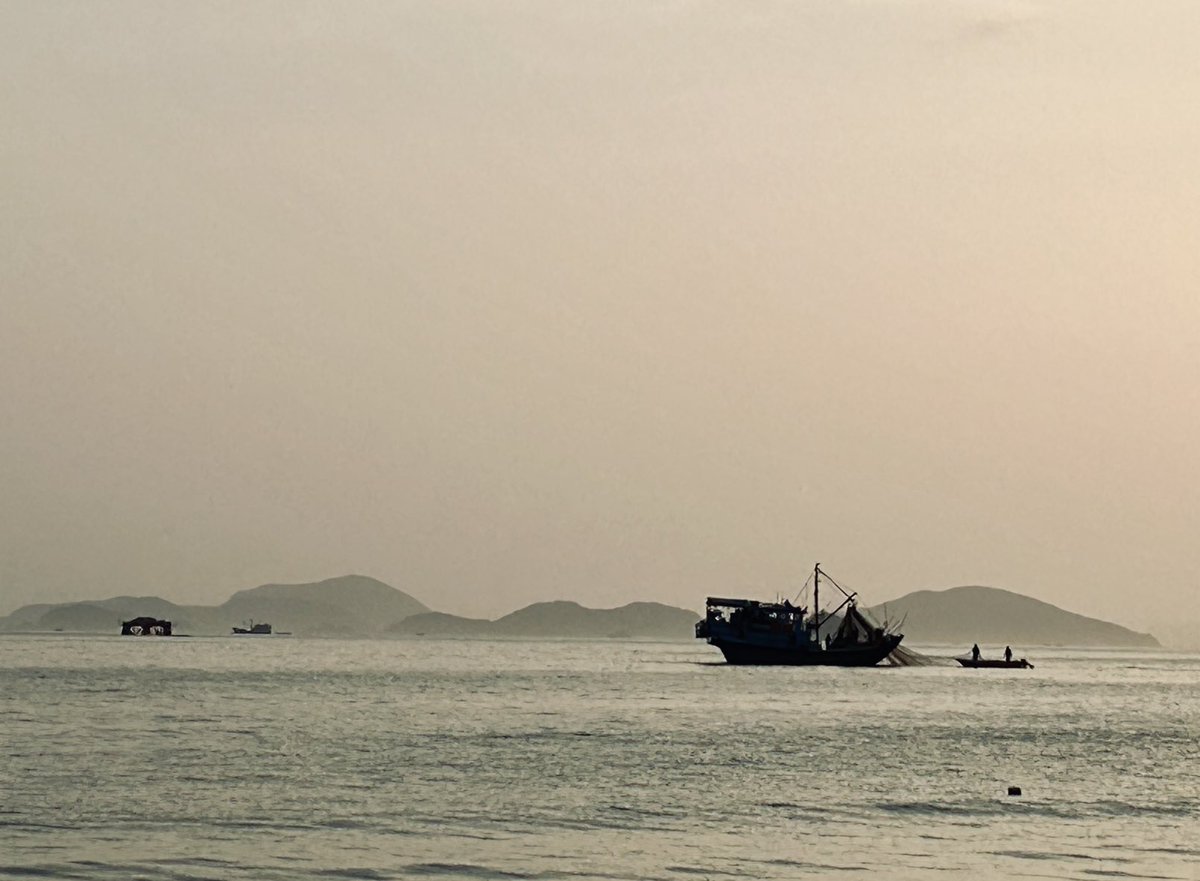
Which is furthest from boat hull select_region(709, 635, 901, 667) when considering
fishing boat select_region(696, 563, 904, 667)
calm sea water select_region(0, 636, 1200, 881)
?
calm sea water select_region(0, 636, 1200, 881)

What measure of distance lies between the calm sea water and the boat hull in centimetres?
6053

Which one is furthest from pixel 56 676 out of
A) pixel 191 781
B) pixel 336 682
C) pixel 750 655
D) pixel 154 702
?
pixel 191 781

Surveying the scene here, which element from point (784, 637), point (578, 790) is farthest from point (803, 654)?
point (578, 790)

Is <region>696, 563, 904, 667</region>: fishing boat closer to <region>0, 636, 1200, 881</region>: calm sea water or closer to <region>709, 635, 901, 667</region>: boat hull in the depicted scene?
<region>709, 635, 901, 667</region>: boat hull

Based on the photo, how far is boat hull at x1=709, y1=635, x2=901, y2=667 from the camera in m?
168

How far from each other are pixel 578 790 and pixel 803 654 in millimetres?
118722

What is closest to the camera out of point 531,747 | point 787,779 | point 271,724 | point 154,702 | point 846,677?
point 787,779

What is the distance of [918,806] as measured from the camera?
160 feet

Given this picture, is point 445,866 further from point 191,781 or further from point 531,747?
point 531,747

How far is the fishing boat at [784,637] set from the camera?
168m

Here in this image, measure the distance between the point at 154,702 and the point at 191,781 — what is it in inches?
1874

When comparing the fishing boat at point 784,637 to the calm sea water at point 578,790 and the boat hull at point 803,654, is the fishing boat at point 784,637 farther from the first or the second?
the calm sea water at point 578,790

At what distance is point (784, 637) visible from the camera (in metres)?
169

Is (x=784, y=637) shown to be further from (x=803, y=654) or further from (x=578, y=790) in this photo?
(x=578, y=790)
